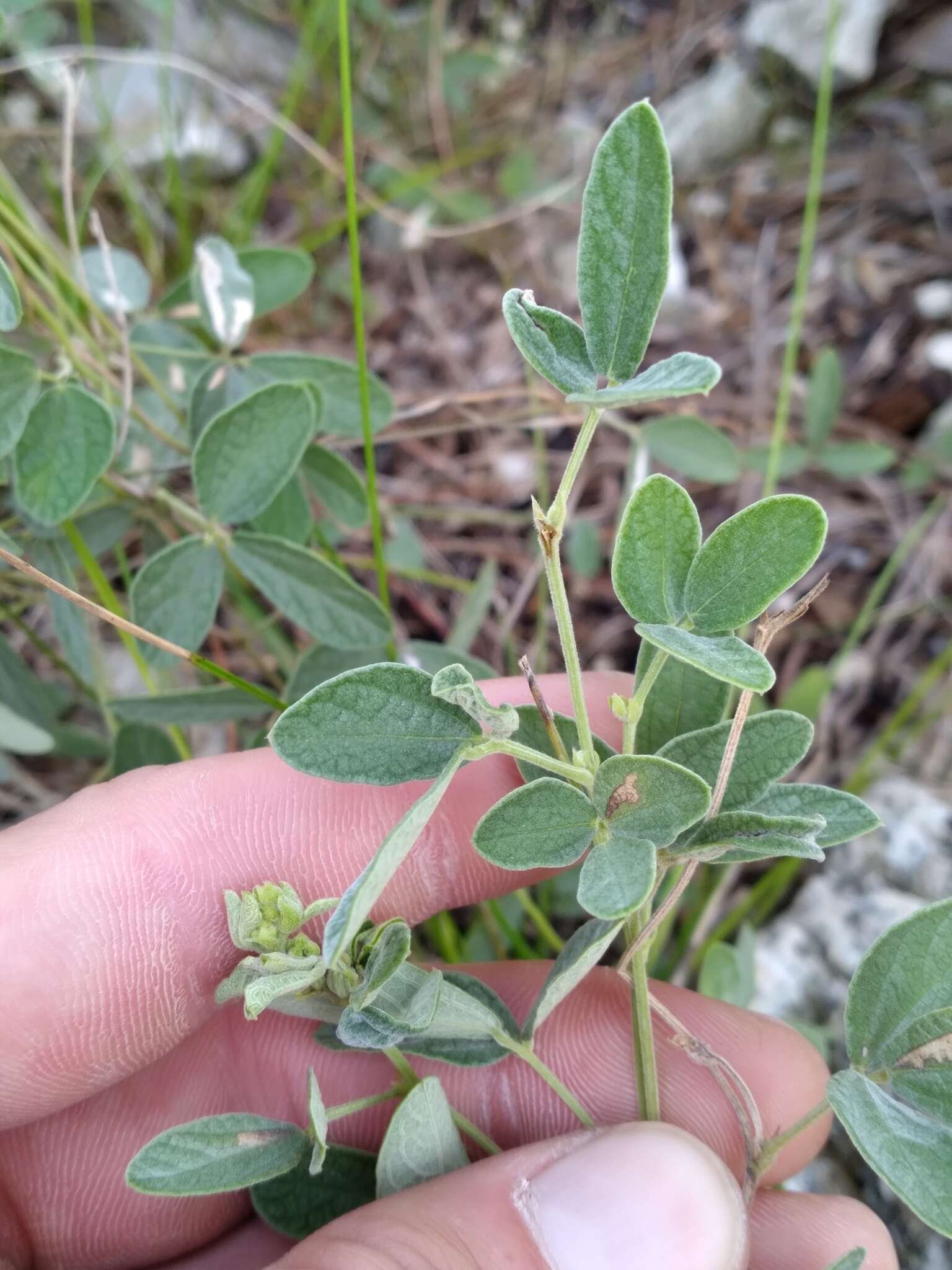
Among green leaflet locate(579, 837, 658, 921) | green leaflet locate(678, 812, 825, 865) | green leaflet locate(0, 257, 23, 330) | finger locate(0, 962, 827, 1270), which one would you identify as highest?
green leaflet locate(0, 257, 23, 330)

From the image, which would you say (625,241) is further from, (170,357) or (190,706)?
(170,357)

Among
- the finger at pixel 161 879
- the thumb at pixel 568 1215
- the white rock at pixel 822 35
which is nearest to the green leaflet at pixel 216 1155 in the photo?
the thumb at pixel 568 1215

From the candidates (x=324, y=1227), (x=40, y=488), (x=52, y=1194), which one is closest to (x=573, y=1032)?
(x=324, y=1227)

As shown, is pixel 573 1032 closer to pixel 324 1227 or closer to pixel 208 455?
pixel 324 1227

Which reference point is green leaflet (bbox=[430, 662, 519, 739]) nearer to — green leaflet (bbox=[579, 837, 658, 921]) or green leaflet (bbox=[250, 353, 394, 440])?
green leaflet (bbox=[579, 837, 658, 921])

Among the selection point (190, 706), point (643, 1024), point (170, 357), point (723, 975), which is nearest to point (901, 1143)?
point (643, 1024)

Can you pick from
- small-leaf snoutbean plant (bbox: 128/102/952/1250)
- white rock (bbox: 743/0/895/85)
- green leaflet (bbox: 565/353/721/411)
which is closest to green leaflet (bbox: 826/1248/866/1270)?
small-leaf snoutbean plant (bbox: 128/102/952/1250)
